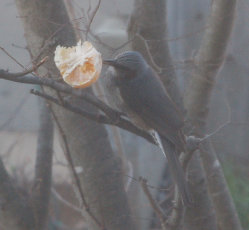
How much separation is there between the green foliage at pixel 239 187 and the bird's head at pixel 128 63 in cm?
245

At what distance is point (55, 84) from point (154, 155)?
309 cm

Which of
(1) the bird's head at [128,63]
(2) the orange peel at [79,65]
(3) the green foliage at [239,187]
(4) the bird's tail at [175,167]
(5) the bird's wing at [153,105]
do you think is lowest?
(4) the bird's tail at [175,167]

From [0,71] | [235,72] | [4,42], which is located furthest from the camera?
[4,42]

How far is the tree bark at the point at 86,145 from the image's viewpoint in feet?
5.51

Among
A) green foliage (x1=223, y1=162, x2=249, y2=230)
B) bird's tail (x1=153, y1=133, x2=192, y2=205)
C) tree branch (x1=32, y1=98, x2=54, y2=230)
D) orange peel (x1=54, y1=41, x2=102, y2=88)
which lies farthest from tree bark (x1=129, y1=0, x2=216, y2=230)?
green foliage (x1=223, y1=162, x2=249, y2=230)

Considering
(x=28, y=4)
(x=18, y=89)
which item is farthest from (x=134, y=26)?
(x=18, y=89)

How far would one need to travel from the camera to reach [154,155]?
4.26m

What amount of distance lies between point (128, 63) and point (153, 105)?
0.81 ft

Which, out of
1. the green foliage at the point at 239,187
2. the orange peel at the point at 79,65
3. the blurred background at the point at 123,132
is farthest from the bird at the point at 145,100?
the green foliage at the point at 239,187

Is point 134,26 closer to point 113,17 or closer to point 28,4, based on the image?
point 28,4

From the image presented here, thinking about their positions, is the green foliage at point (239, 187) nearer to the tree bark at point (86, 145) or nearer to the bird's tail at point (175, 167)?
the bird's tail at point (175, 167)

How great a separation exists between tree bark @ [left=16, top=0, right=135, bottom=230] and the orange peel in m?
0.29

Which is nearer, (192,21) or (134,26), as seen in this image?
(134,26)

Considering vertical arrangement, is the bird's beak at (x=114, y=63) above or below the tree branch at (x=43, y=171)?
above
